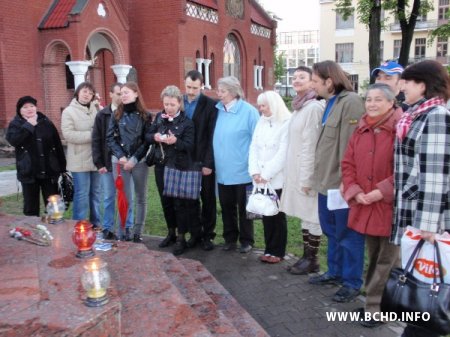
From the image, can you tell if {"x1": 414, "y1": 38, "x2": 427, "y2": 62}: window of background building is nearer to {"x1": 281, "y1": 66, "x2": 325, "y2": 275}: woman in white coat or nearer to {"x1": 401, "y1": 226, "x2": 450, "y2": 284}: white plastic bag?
{"x1": 281, "y1": 66, "x2": 325, "y2": 275}: woman in white coat

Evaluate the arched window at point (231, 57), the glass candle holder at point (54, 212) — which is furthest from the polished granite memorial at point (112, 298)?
the arched window at point (231, 57)

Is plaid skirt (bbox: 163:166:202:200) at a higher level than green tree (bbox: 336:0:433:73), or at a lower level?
lower

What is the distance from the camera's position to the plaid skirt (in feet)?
16.4

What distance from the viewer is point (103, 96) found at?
17781mm

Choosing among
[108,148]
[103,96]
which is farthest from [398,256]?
[103,96]

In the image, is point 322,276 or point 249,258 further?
point 249,258

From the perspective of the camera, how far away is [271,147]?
4625 millimetres

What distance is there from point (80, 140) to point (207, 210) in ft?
5.97

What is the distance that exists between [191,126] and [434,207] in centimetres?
291

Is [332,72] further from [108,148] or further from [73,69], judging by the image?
[73,69]

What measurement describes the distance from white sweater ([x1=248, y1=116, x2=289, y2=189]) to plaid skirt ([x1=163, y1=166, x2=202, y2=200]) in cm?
64

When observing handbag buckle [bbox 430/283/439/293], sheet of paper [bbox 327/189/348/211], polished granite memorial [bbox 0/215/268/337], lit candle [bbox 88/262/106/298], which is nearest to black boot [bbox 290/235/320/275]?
sheet of paper [bbox 327/189/348/211]

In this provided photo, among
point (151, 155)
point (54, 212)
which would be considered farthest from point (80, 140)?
point (54, 212)

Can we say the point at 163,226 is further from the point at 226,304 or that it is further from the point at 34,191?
the point at 226,304
